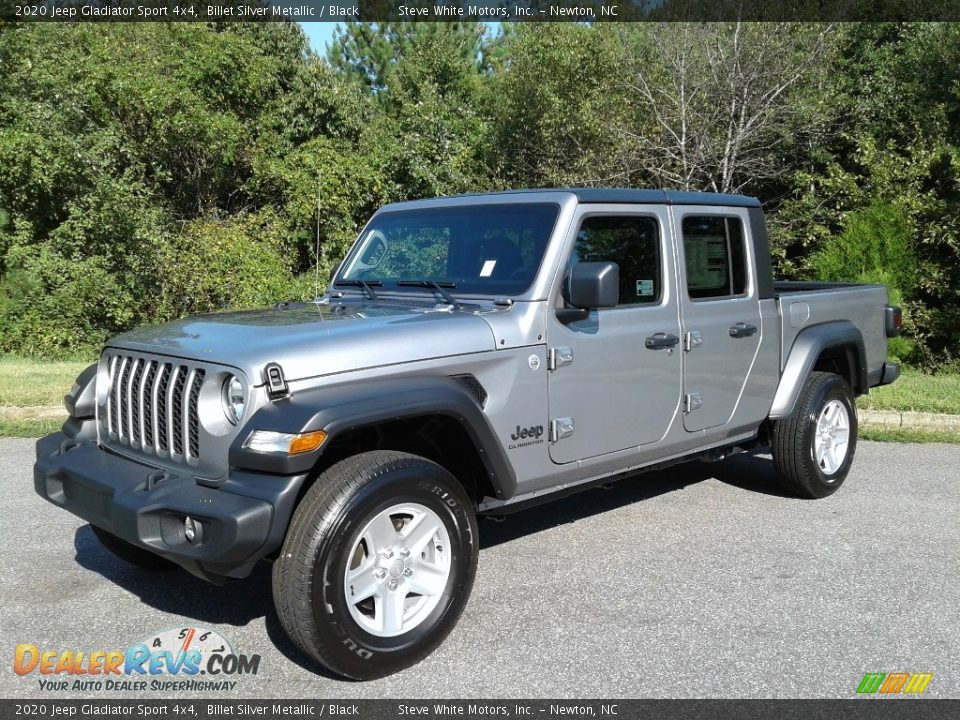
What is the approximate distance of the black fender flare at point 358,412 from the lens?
11.0 feet

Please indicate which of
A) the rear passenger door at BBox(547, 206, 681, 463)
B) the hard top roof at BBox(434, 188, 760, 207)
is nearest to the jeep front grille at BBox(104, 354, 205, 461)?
the rear passenger door at BBox(547, 206, 681, 463)

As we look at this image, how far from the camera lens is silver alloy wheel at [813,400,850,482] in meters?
6.07

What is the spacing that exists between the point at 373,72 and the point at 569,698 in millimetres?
26787

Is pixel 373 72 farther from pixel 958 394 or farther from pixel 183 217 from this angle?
pixel 958 394

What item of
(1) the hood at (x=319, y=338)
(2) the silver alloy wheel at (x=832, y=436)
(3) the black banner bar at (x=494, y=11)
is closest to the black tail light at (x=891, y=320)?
(2) the silver alloy wheel at (x=832, y=436)

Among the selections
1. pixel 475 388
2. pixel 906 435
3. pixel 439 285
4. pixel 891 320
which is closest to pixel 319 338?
pixel 475 388

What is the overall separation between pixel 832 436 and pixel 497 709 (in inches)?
149

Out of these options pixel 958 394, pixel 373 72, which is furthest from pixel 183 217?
pixel 958 394

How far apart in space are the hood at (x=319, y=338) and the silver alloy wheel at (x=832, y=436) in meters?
3.05

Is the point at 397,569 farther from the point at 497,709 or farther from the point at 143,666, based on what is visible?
the point at 143,666

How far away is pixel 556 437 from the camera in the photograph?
171 inches

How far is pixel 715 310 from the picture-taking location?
527 centimetres

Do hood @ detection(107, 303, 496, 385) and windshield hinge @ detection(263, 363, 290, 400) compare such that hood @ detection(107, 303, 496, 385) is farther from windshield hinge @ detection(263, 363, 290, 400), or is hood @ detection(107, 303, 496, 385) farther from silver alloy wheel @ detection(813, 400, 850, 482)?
silver alloy wheel @ detection(813, 400, 850, 482)

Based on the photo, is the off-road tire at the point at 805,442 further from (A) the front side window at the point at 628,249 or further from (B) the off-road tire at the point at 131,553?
(B) the off-road tire at the point at 131,553
